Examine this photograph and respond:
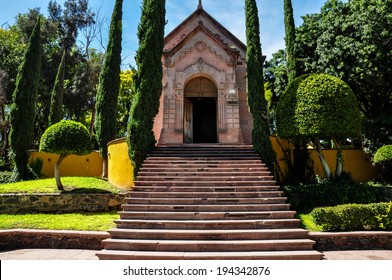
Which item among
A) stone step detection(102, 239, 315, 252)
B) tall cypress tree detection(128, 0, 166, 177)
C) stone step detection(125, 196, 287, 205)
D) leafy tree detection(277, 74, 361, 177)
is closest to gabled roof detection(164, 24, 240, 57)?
tall cypress tree detection(128, 0, 166, 177)

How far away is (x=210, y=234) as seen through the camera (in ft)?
23.7

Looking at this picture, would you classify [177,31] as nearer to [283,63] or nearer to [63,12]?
[283,63]

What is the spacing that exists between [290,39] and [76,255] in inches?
574

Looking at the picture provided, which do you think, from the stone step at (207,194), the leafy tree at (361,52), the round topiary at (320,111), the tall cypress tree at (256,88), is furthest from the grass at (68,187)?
the leafy tree at (361,52)

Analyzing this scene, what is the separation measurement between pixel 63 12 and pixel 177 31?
20242 mm

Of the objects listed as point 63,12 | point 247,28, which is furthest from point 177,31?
point 63,12

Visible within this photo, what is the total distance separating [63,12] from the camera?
3150cm

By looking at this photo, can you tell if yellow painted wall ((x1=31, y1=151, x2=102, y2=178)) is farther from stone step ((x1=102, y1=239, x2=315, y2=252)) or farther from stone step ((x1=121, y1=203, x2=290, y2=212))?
stone step ((x1=102, y1=239, x2=315, y2=252))

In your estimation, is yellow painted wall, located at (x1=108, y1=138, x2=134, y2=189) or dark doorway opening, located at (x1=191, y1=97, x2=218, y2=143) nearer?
yellow painted wall, located at (x1=108, y1=138, x2=134, y2=189)

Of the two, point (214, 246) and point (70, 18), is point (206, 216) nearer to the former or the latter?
point (214, 246)

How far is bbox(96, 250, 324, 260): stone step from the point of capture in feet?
21.0

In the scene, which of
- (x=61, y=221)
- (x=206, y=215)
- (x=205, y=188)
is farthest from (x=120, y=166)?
(x=206, y=215)
